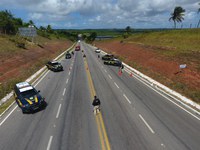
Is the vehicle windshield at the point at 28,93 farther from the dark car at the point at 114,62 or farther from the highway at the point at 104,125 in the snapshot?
the dark car at the point at 114,62

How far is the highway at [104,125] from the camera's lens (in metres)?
12.1

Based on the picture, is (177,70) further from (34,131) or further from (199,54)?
(34,131)

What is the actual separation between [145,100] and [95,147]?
9.98 m

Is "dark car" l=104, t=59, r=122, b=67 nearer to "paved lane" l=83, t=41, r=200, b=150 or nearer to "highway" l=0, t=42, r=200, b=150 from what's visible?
"paved lane" l=83, t=41, r=200, b=150

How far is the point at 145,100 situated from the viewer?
65.7ft

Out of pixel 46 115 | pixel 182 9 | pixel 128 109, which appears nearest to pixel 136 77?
pixel 128 109

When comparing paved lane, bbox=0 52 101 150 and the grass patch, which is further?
the grass patch

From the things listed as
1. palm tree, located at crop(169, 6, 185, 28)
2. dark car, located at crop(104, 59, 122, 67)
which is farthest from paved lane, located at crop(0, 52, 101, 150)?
palm tree, located at crop(169, 6, 185, 28)

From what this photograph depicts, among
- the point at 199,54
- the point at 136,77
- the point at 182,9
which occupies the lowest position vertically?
the point at 136,77

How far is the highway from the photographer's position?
12125mm

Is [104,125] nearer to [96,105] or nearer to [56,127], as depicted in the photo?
[96,105]

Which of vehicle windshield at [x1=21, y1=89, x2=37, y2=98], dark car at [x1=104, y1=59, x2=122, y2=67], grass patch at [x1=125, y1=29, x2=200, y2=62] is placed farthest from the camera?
dark car at [x1=104, y1=59, x2=122, y2=67]

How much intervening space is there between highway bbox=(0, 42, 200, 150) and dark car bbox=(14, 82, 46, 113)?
2.00 feet

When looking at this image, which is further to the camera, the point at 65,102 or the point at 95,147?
the point at 65,102
